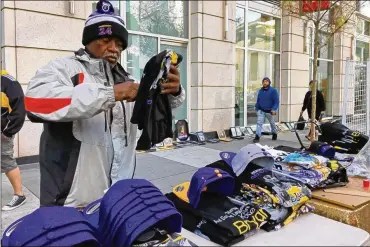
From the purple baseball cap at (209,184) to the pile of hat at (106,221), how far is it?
0.84 ft

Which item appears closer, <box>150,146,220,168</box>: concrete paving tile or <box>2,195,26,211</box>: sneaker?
<box>2,195,26,211</box>: sneaker

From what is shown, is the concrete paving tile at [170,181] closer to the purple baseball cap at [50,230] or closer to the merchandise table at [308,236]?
the merchandise table at [308,236]

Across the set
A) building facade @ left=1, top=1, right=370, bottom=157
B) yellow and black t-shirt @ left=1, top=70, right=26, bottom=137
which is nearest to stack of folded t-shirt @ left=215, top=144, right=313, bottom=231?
yellow and black t-shirt @ left=1, top=70, right=26, bottom=137

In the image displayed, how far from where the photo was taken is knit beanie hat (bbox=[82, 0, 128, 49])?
5.73 feet

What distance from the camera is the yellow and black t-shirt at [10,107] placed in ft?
12.2

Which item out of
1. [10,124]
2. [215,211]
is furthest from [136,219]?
[10,124]

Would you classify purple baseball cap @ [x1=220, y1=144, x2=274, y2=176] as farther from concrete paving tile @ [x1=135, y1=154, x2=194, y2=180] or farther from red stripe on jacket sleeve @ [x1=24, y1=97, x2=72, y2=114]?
concrete paving tile @ [x1=135, y1=154, x2=194, y2=180]

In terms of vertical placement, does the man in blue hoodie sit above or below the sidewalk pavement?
above

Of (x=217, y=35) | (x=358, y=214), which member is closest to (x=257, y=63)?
(x=217, y=35)

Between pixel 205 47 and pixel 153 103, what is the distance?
6851 millimetres

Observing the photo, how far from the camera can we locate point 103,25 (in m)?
1.75

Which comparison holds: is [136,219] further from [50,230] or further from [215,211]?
[215,211]

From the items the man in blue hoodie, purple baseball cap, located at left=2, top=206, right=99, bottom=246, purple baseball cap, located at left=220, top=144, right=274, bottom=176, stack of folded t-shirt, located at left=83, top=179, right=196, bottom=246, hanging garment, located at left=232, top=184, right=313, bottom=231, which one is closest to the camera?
purple baseball cap, located at left=2, top=206, right=99, bottom=246

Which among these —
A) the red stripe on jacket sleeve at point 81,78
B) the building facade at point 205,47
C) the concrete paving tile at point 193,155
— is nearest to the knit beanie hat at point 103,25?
the red stripe on jacket sleeve at point 81,78
